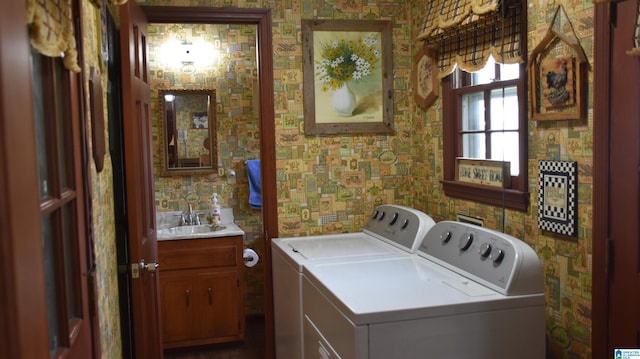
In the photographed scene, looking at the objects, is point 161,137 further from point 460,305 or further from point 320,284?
point 460,305

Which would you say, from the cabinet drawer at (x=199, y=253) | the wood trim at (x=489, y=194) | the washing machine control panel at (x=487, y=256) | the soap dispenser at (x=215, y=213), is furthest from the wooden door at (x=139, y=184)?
the wood trim at (x=489, y=194)

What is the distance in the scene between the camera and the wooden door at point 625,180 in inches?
73.2

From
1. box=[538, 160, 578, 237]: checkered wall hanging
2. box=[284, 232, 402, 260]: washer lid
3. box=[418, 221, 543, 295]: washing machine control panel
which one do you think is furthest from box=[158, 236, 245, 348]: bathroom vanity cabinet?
box=[538, 160, 578, 237]: checkered wall hanging

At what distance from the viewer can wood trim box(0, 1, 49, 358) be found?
80 cm

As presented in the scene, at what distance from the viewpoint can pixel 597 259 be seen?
204cm

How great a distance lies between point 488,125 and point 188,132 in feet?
8.59

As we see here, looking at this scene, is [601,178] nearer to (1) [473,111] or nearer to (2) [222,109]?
(1) [473,111]

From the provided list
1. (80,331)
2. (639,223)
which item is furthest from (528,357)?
(80,331)

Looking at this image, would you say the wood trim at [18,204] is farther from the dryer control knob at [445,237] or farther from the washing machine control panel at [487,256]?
the dryer control knob at [445,237]

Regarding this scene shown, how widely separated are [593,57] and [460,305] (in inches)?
37.6

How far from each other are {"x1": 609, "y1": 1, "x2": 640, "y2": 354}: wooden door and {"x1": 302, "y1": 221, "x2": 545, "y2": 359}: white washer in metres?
0.26

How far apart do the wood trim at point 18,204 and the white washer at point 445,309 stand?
118cm

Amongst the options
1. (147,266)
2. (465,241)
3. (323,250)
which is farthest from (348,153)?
(147,266)

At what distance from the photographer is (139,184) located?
2.73 metres
